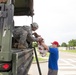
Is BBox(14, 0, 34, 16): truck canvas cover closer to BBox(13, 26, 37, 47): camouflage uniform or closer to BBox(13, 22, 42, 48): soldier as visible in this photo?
BBox(13, 22, 42, 48): soldier

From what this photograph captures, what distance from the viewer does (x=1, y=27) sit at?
3.35 metres

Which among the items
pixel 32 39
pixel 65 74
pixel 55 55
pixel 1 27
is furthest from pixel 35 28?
pixel 65 74

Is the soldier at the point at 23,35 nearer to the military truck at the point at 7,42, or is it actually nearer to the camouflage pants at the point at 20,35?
the camouflage pants at the point at 20,35

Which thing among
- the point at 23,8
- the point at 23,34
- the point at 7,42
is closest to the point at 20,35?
the point at 23,34

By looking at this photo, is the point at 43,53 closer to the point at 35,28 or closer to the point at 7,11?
the point at 35,28

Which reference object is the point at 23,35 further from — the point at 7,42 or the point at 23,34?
the point at 7,42

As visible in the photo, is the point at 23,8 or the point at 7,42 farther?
the point at 23,8

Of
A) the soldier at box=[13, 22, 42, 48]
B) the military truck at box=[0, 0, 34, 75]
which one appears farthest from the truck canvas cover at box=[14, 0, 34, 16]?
the military truck at box=[0, 0, 34, 75]

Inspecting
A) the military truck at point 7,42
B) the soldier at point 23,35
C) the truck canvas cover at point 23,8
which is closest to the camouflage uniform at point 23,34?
the soldier at point 23,35

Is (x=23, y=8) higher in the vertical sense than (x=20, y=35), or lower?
higher

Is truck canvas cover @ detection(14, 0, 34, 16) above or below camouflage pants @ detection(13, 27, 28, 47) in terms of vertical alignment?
above

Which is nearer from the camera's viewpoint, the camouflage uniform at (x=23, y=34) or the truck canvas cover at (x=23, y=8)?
the camouflage uniform at (x=23, y=34)

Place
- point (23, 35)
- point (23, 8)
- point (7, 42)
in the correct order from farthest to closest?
point (23, 8) < point (23, 35) < point (7, 42)

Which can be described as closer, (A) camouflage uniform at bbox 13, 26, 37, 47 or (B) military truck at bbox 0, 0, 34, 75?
(B) military truck at bbox 0, 0, 34, 75
